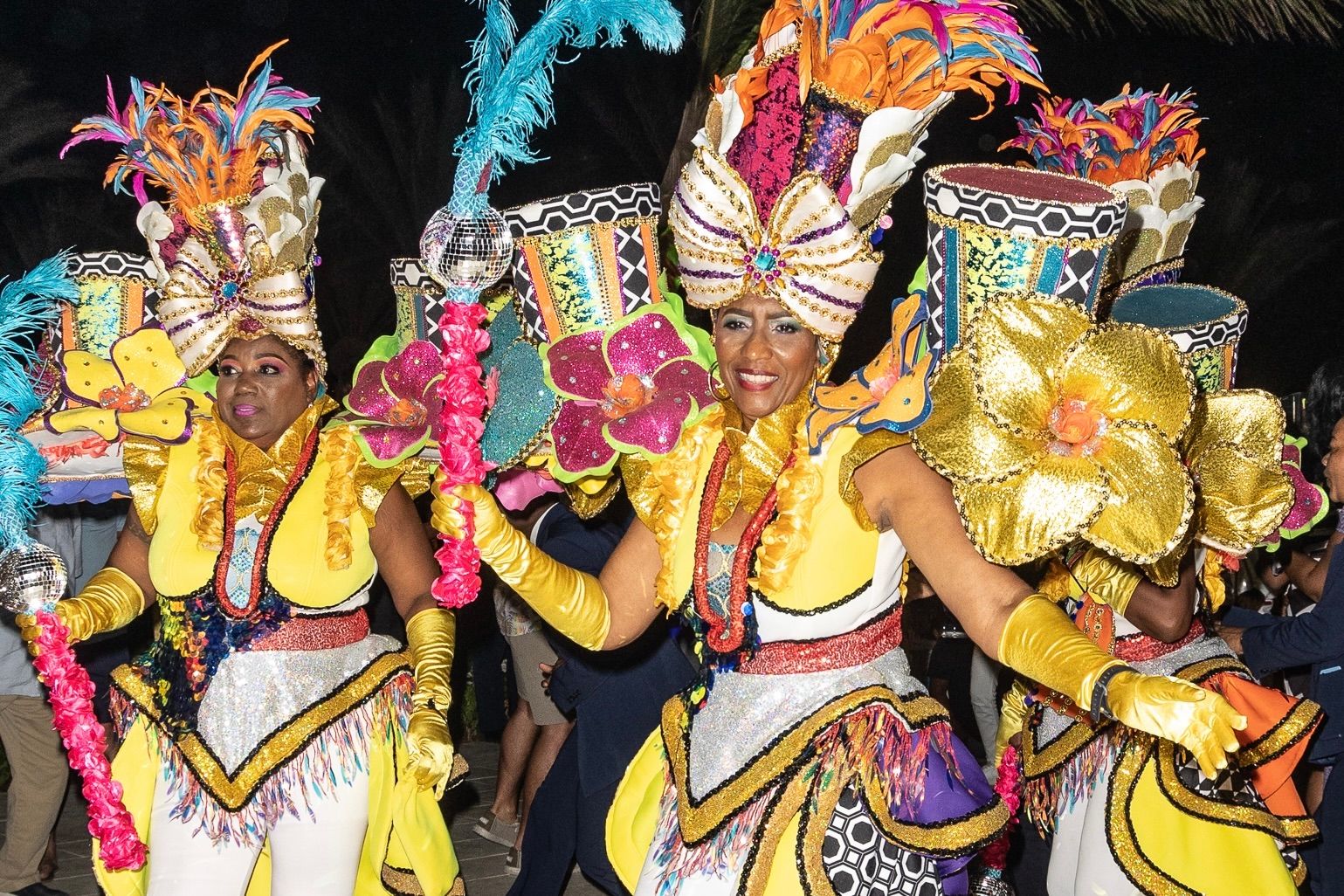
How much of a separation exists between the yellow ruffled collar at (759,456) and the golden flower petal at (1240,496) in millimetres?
1224

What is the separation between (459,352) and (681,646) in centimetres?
271

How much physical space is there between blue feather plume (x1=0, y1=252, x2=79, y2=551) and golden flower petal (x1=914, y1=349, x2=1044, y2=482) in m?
2.31

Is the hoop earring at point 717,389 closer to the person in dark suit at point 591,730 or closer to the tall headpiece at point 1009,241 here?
the tall headpiece at point 1009,241

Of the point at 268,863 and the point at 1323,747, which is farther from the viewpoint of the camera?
the point at 1323,747

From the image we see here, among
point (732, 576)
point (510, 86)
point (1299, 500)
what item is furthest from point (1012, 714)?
point (510, 86)

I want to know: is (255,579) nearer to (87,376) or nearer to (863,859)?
(87,376)

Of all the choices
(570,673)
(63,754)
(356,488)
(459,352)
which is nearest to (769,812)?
(459,352)

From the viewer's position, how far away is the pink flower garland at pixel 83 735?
3598 millimetres

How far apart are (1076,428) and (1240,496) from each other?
133 centimetres

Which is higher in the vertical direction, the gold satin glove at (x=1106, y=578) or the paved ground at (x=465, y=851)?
the gold satin glove at (x=1106, y=578)

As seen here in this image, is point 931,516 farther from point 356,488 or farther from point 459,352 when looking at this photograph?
point 356,488

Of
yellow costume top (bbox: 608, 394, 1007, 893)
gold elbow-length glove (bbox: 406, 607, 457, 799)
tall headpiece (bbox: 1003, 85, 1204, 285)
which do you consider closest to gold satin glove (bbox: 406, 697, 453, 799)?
gold elbow-length glove (bbox: 406, 607, 457, 799)

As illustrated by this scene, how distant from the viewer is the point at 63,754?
5.62 meters

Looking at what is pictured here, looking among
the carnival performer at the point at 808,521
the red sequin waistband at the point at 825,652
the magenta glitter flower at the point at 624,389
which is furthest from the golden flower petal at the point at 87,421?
the red sequin waistband at the point at 825,652
